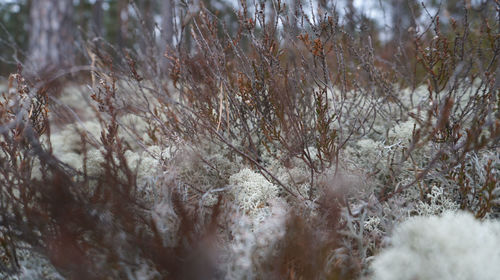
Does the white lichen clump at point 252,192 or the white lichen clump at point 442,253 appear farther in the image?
the white lichen clump at point 252,192

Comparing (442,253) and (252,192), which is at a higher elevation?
(252,192)

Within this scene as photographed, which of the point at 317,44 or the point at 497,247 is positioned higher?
the point at 317,44

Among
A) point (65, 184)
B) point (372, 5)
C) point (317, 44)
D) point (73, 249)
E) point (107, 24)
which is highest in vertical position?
point (107, 24)

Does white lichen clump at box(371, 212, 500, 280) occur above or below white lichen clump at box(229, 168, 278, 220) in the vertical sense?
below

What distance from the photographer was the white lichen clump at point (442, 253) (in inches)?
42.1

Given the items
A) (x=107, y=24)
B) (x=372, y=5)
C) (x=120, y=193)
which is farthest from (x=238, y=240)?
(x=107, y=24)

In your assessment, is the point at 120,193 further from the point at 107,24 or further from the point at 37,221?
the point at 107,24

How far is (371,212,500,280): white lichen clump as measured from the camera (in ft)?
3.51

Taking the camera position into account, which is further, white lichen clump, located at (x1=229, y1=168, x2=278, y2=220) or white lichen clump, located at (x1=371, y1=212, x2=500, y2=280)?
white lichen clump, located at (x1=229, y1=168, x2=278, y2=220)

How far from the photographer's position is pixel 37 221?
4.42ft

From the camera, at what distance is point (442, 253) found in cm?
113

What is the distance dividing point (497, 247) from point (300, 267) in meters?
0.70

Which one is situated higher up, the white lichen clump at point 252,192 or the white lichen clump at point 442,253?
the white lichen clump at point 252,192

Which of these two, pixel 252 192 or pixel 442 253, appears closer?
pixel 442 253
